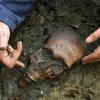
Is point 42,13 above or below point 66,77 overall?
above

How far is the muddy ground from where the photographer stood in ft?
5.86

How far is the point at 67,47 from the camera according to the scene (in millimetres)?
1733

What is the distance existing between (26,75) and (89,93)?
0.32 meters

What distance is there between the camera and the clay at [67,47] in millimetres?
1726

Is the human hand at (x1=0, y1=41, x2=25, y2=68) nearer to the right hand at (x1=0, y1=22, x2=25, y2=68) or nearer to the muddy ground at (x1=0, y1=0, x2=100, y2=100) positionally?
the right hand at (x1=0, y1=22, x2=25, y2=68)

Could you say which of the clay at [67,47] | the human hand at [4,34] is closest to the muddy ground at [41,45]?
the clay at [67,47]

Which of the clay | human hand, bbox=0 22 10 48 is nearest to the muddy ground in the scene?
the clay

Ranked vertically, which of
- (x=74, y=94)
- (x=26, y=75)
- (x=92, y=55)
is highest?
(x=92, y=55)

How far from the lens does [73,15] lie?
1845mm

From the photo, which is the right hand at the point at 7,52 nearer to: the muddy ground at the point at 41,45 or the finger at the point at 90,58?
the muddy ground at the point at 41,45

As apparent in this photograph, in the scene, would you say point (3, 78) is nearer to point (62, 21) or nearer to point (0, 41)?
point (0, 41)

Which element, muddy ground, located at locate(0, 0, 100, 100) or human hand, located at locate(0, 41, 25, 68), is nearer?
human hand, located at locate(0, 41, 25, 68)

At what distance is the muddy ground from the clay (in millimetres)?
56

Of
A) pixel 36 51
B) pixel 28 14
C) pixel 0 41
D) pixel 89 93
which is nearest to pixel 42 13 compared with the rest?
pixel 28 14
